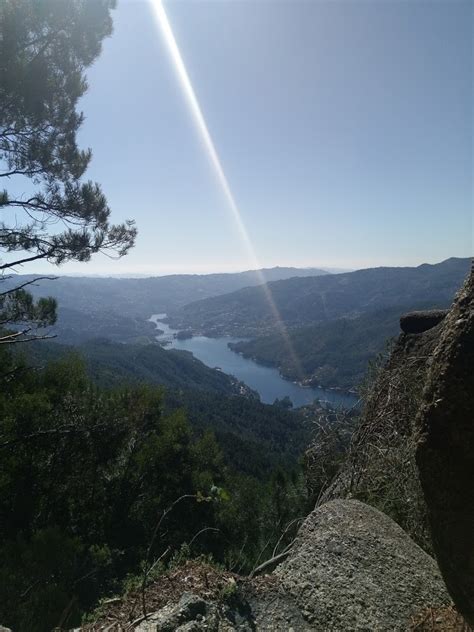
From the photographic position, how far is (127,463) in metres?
14.6

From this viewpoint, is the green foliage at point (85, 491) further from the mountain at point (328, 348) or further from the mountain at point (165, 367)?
the mountain at point (328, 348)

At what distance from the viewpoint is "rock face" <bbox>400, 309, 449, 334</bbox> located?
22.4 ft

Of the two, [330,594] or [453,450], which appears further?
[330,594]

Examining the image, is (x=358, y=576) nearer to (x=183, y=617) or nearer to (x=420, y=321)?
(x=183, y=617)

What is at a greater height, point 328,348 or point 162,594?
point 162,594

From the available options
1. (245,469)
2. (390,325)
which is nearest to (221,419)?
(245,469)

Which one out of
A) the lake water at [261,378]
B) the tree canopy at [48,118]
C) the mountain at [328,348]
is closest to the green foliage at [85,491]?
the tree canopy at [48,118]

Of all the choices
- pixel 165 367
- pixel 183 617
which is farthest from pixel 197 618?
pixel 165 367

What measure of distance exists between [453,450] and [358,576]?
1.67 meters

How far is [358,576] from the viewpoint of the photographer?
8.68ft

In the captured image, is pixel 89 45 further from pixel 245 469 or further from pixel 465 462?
pixel 245 469

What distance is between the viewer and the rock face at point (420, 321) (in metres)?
6.83

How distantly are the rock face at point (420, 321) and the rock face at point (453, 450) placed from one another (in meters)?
5.61

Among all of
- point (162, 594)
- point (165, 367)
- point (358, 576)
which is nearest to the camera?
point (358, 576)
